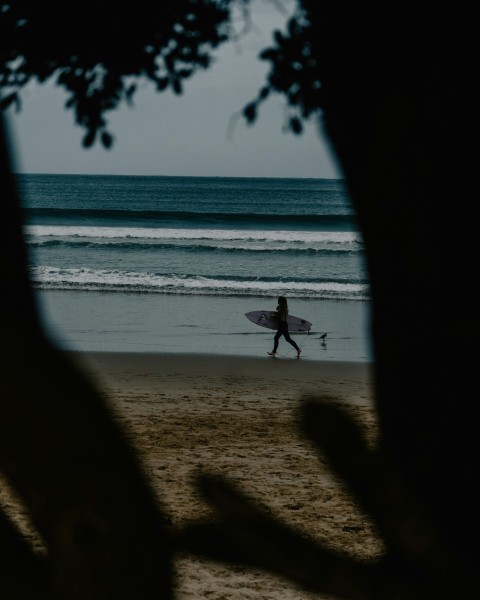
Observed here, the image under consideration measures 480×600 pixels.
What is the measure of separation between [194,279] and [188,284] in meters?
0.93

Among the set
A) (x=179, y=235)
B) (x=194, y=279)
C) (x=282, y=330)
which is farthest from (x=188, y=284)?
(x=179, y=235)

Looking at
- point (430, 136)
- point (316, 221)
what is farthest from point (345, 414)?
point (316, 221)

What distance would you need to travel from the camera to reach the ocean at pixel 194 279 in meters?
14.0

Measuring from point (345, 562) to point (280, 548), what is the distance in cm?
9

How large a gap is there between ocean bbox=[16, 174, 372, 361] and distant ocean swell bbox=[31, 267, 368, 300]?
0.03 m

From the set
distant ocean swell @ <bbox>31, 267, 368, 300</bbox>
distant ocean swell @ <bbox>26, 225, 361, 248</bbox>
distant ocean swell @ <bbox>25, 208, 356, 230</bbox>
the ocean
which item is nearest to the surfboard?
the ocean

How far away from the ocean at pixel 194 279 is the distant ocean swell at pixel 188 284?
0.03 metres

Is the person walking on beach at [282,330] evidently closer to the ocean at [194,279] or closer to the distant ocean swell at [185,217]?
the ocean at [194,279]

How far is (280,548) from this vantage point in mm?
1023

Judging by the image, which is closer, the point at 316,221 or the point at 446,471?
the point at 446,471

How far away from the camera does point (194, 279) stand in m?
23.0

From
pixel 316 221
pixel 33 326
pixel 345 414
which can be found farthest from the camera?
pixel 316 221

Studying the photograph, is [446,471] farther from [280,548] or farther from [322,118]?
[322,118]

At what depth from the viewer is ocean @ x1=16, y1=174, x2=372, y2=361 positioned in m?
14.0
